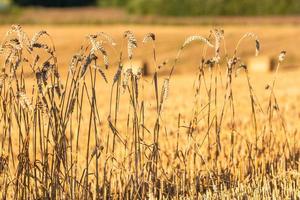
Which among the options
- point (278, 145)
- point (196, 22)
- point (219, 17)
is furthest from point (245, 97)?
point (219, 17)

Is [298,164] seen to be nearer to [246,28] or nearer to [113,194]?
[113,194]

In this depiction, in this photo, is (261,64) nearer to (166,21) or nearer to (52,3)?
(166,21)

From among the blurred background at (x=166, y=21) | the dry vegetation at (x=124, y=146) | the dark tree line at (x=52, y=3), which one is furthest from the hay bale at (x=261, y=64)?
the dark tree line at (x=52, y=3)

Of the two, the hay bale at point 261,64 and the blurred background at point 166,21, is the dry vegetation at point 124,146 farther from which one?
the blurred background at point 166,21

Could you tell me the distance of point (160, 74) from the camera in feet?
70.2

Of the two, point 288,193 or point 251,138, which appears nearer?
point 288,193

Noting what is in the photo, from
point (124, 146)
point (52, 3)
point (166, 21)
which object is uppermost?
point (124, 146)

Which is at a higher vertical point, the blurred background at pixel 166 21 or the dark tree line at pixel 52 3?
the blurred background at pixel 166 21

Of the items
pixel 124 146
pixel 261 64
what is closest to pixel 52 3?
pixel 261 64

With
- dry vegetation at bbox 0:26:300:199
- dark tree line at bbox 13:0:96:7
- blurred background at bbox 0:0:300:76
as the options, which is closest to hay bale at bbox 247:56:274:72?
blurred background at bbox 0:0:300:76

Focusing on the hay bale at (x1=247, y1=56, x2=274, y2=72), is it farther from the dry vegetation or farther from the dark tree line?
the dark tree line

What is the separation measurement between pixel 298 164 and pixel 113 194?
155cm

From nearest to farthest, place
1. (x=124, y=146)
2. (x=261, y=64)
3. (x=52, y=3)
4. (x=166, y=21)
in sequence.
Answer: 1. (x=124, y=146)
2. (x=261, y=64)
3. (x=166, y=21)
4. (x=52, y=3)

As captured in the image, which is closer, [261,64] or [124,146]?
[124,146]
